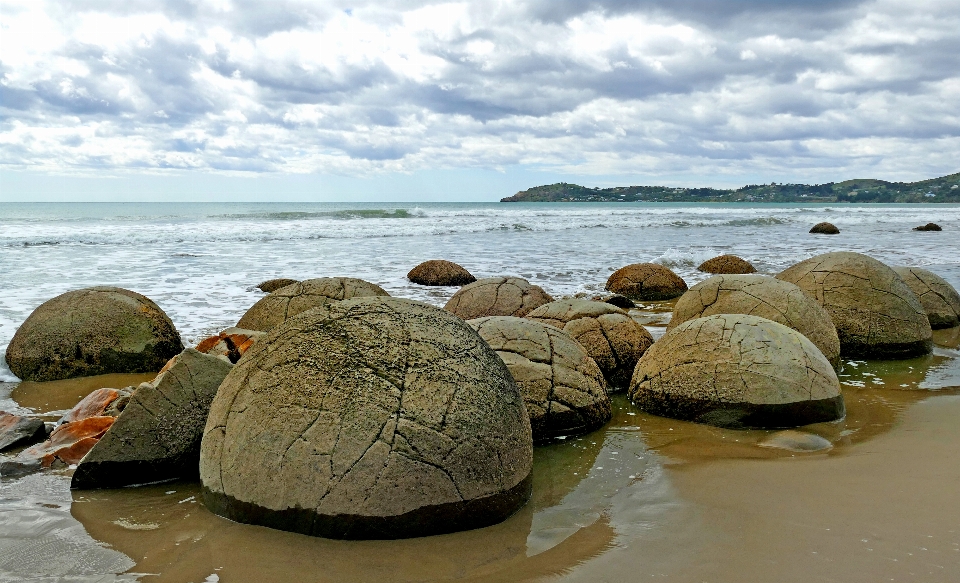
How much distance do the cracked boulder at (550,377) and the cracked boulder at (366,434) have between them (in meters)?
1.13

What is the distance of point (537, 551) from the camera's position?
3223mm

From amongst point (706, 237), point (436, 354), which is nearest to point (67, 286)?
point (436, 354)

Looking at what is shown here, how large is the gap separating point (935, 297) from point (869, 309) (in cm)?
242

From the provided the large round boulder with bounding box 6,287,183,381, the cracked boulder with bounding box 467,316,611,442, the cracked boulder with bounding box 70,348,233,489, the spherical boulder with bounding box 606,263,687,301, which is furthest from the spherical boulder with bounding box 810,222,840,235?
the cracked boulder with bounding box 70,348,233,489

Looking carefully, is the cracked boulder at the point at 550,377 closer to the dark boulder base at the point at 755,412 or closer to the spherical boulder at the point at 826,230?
the dark boulder base at the point at 755,412

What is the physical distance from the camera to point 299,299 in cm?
760

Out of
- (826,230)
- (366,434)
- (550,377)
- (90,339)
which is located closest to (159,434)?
(366,434)

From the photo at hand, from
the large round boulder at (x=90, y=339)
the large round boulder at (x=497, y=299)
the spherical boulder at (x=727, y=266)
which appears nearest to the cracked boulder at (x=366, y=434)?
the large round boulder at (x=90, y=339)

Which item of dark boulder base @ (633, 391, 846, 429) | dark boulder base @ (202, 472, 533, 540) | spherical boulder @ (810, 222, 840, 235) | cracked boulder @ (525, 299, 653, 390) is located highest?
cracked boulder @ (525, 299, 653, 390)

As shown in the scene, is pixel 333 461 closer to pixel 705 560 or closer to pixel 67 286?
pixel 705 560

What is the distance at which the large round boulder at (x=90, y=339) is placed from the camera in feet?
22.3

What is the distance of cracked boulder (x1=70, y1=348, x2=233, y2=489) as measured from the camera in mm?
4059

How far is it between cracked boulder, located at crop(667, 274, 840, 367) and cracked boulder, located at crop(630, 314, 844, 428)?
1.15 metres

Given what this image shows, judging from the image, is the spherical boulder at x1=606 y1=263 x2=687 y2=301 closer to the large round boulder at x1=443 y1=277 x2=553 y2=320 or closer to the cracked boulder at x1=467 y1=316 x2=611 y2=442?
the large round boulder at x1=443 y1=277 x2=553 y2=320
